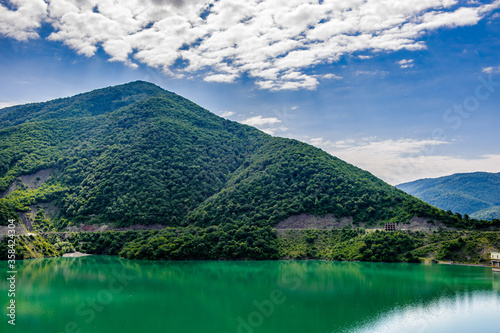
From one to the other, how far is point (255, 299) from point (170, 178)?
223 feet

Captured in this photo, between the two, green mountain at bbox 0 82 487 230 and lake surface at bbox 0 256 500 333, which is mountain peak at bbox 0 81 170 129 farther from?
lake surface at bbox 0 256 500 333

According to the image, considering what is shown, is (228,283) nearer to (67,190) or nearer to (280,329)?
(280,329)

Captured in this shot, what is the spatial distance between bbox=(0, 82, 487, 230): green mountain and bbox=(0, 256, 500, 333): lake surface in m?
24.2

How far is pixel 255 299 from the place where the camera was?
3666 centimetres

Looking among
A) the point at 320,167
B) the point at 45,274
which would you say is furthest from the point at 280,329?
the point at 320,167

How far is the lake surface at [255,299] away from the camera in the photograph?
28.2 metres

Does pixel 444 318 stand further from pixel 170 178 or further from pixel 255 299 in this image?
pixel 170 178

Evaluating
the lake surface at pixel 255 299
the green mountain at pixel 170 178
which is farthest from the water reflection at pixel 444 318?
the green mountain at pixel 170 178

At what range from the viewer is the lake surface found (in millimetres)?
28203

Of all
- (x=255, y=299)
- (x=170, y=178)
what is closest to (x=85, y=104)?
(x=170, y=178)

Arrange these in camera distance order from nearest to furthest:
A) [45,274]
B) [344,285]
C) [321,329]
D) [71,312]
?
[321,329] → [71,312] → [344,285] → [45,274]

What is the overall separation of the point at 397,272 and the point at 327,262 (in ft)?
50.0

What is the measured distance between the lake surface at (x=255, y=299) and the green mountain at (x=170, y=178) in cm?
2424

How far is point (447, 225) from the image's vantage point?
6994cm
